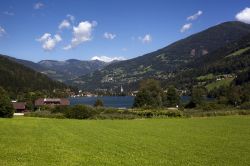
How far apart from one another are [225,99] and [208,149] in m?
110

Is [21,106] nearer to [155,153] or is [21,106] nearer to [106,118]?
[106,118]

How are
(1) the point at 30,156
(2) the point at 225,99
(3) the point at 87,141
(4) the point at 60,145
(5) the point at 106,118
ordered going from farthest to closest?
(2) the point at 225,99 < (5) the point at 106,118 < (3) the point at 87,141 < (4) the point at 60,145 < (1) the point at 30,156

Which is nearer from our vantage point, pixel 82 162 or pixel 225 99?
pixel 82 162

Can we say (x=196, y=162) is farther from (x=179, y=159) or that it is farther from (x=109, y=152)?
(x=109, y=152)

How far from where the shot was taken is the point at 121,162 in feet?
81.4

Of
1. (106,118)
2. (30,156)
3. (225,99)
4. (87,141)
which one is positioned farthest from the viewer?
(225,99)

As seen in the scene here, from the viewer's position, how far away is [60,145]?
1348 inches

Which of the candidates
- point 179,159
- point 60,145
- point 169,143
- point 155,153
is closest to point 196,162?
point 179,159

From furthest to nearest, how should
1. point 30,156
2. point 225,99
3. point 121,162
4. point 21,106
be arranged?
point 21,106
point 225,99
point 30,156
point 121,162

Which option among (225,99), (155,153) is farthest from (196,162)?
(225,99)

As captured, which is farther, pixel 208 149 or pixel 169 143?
pixel 169 143

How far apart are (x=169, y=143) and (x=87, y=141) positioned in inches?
313

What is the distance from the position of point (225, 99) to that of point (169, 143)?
106 meters

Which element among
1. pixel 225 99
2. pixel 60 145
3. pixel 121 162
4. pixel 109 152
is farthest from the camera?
pixel 225 99
